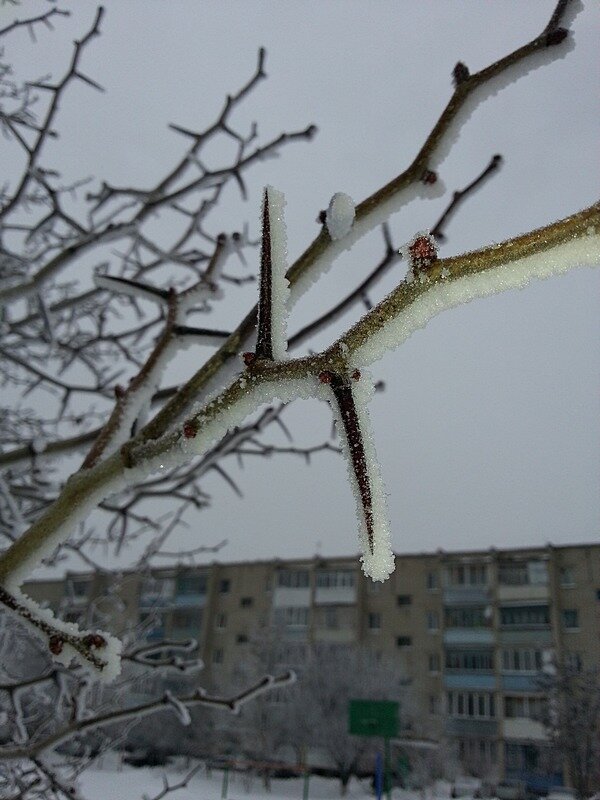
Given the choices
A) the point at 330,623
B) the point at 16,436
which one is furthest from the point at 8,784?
the point at 330,623

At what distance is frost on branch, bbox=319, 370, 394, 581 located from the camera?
0.39 meters

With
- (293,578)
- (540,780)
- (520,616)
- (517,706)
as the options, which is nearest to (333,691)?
(293,578)

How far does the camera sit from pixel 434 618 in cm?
1280

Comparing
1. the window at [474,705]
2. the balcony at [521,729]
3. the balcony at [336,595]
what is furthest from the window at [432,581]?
the balcony at [336,595]

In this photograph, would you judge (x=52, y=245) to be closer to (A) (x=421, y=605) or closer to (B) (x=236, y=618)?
(A) (x=421, y=605)

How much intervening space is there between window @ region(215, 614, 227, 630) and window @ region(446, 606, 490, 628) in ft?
26.0

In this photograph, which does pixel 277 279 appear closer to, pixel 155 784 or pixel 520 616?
pixel 155 784

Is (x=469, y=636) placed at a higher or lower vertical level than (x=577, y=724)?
higher

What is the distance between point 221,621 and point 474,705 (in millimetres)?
9260

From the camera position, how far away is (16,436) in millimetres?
3613

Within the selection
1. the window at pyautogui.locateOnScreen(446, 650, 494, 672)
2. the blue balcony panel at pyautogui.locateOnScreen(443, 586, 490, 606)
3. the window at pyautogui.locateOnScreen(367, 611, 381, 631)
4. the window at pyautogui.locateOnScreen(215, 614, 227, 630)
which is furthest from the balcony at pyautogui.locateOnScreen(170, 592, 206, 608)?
the blue balcony panel at pyautogui.locateOnScreen(443, 586, 490, 606)

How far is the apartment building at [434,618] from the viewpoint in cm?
320

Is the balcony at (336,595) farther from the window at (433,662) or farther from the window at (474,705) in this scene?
the window at (474,705)

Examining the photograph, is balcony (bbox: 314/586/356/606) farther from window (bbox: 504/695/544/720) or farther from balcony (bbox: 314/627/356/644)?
window (bbox: 504/695/544/720)
